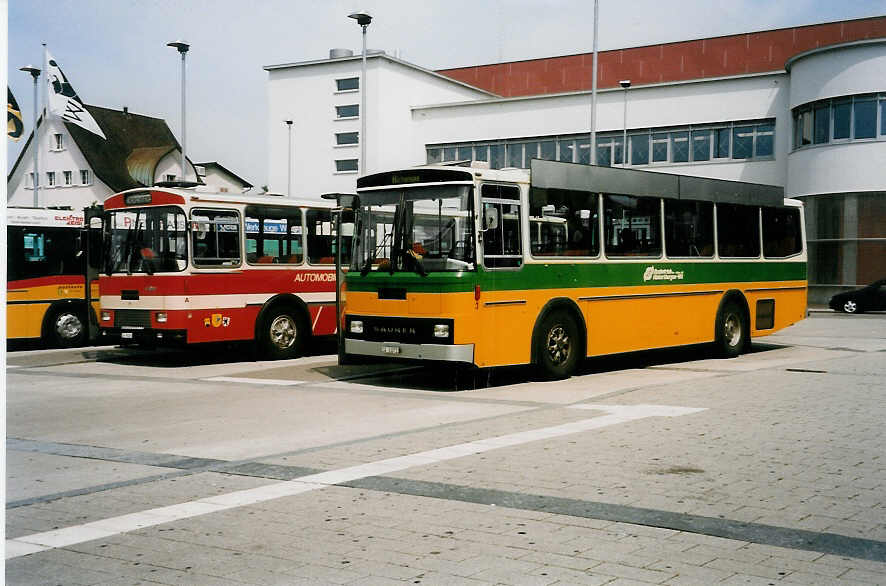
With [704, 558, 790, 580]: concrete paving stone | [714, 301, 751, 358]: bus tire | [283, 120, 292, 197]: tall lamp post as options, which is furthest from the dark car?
[283, 120, 292, 197]: tall lamp post

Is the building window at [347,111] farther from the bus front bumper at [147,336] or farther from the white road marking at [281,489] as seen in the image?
the white road marking at [281,489]

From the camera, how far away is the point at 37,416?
11.0m

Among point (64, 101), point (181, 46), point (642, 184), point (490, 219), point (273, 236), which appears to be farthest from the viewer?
point (181, 46)

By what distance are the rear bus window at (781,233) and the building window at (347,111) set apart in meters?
43.1

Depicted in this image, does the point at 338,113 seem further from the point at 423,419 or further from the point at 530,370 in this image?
the point at 423,419

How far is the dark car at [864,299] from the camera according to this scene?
119ft

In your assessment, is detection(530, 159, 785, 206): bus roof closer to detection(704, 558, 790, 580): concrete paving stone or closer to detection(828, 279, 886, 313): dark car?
detection(704, 558, 790, 580): concrete paving stone

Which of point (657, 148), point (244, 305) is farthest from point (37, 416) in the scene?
point (657, 148)

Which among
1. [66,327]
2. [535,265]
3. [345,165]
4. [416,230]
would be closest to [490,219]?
[416,230]

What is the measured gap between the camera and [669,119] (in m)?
46.7

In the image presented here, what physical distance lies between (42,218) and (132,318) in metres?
5.47

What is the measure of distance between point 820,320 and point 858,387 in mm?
19517

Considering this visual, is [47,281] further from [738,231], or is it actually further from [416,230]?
[738,231]

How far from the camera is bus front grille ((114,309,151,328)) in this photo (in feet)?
54.3
